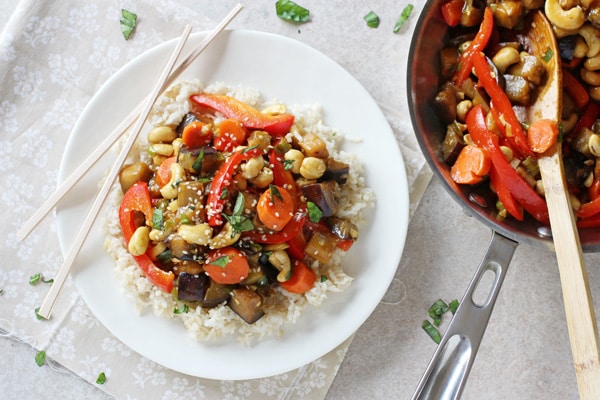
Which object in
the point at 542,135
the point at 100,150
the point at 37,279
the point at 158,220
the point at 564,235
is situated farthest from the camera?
the point at 37,279

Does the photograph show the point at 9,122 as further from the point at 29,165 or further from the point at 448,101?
the point at 448,101

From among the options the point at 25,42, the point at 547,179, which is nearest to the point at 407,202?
the point at 547,179

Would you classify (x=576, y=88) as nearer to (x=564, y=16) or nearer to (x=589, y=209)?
(x=564, y=16)

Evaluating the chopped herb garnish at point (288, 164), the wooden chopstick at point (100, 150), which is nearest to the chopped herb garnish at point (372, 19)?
the wooden chopstick at point (100, 150)

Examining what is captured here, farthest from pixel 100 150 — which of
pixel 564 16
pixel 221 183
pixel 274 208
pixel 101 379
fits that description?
pixel 564 16

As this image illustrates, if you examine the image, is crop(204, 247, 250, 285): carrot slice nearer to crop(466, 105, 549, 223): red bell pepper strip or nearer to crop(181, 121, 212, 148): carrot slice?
crop(181, 121, 212, 148): carrot slice

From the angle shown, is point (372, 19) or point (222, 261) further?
point (372, 19)
